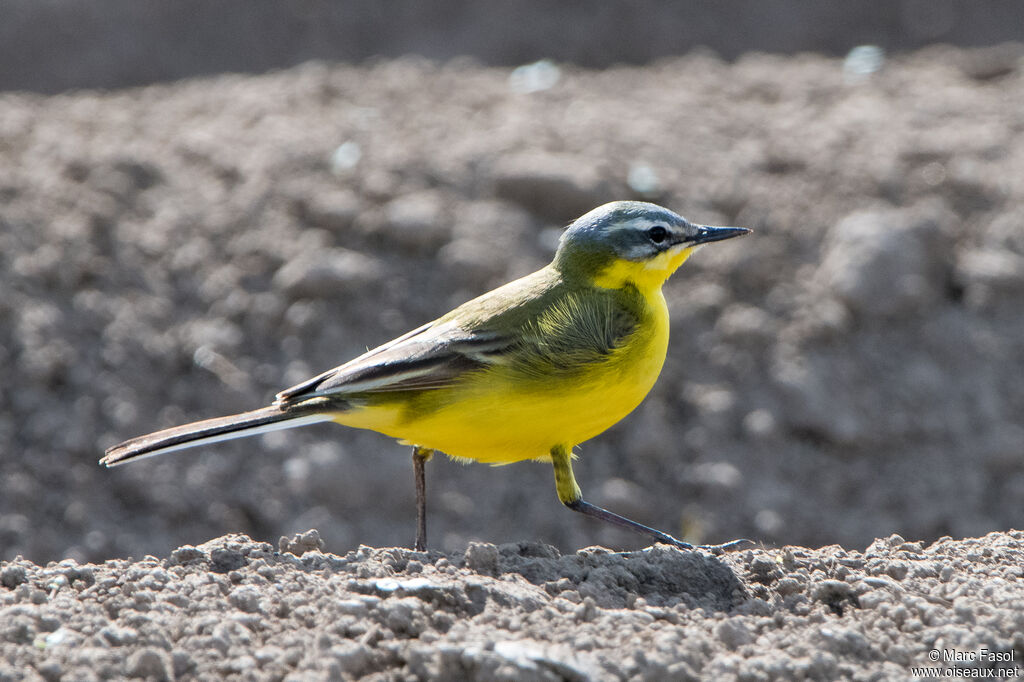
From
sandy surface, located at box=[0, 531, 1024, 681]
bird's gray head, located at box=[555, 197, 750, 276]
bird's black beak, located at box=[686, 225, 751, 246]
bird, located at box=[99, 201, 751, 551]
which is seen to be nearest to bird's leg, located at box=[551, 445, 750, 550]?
bird, located at box=[99, 201, 751, 551]

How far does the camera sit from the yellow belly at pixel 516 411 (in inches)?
235

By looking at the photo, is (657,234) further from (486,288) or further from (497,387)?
(486,288)

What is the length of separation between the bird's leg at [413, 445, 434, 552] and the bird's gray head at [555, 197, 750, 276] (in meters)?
1.28

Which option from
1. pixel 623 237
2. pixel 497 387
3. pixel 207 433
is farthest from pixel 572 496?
pixel 207 433

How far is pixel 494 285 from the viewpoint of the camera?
10.2 meters

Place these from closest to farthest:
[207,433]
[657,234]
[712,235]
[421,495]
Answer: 1. [207,433]
2. [421,495]
3. [657,234]
4. [712,235]

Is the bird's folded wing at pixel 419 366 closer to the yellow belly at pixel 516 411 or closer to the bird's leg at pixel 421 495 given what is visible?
the yellow belly at pixel 516 411

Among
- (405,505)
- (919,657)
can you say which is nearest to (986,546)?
(919,657)

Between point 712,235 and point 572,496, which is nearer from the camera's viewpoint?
point 572,496

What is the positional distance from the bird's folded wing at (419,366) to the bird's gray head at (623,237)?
81 centimetres

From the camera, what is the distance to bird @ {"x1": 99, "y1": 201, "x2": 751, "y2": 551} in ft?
19.6

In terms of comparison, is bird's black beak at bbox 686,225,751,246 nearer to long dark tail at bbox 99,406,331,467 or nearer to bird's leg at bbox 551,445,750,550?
bird's leg at bbox 551,445,750,550

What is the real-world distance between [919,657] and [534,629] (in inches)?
Answer: 55.7

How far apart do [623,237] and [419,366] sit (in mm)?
1399
